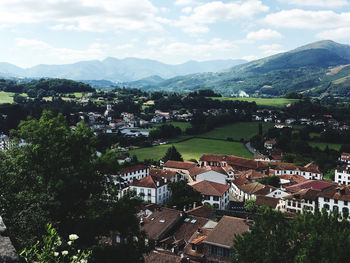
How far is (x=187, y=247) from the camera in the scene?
30.2 meters

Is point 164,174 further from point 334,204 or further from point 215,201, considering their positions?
point 334,204

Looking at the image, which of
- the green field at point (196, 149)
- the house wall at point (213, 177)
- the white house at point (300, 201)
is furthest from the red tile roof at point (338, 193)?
the green field at point (196, 149)

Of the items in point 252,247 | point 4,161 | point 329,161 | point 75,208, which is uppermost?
point 4,161

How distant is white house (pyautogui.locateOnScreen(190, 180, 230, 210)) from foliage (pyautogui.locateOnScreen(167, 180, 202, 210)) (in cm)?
469

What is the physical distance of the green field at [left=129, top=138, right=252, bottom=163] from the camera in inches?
3331

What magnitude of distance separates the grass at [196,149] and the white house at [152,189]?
1071 inches

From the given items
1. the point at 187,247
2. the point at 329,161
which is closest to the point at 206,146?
the point at 329,161

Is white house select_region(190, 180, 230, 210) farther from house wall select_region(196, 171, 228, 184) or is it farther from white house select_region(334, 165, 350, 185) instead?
white house select_region(334, 165, 350, 185)

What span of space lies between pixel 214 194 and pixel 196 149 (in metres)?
42.7

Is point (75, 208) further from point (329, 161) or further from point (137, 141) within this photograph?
point (137, 141)

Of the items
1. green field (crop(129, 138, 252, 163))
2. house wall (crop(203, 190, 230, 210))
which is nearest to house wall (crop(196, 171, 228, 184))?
house wall (crop(203, 190, 230, 210))

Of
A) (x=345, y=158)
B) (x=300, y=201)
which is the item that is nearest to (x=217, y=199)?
(x=300, y=201)

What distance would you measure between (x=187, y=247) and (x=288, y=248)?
54.4 ft

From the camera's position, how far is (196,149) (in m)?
91.8
